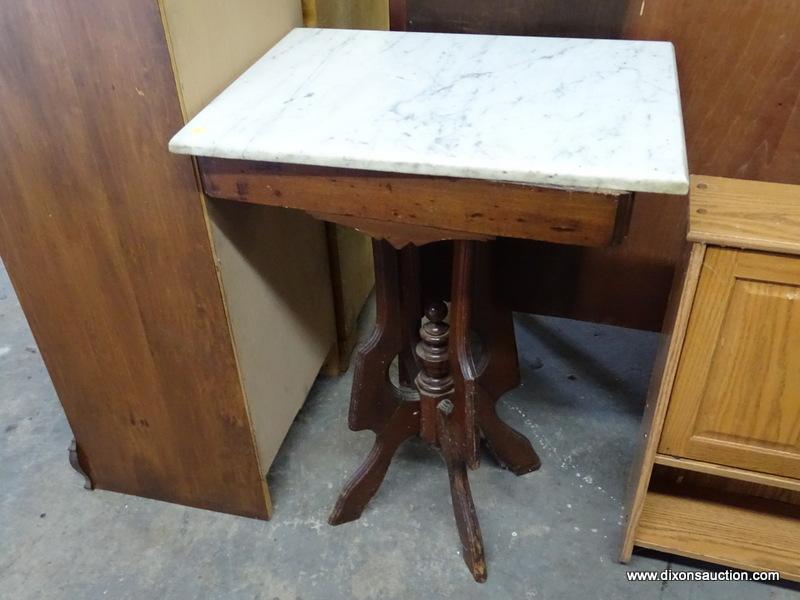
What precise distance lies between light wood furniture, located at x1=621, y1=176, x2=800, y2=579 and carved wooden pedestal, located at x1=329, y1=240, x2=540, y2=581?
11.6 inches

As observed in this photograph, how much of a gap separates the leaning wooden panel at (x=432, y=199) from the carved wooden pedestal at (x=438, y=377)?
179mm

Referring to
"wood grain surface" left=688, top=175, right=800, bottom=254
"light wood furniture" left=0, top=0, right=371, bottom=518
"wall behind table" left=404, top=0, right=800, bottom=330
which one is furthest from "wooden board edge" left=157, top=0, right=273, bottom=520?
"wood grain surface" left=688, top=175, right=800, bottom=254

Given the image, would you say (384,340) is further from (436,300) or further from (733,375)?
(733,375)

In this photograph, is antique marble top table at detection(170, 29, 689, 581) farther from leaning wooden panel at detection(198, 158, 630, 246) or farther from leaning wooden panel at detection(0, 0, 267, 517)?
leaning wooden panel at detection(0, 0, 267, 517)

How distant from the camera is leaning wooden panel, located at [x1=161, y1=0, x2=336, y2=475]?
97cm

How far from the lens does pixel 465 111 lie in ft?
3.14

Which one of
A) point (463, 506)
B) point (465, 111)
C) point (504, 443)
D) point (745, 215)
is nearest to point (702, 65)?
point (745, 215)

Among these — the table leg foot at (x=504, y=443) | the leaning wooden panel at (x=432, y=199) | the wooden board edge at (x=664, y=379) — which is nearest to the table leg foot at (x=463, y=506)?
the table leg foot at (x=504, y=443)

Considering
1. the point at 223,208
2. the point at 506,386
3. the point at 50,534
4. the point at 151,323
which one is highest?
the point at 223,208

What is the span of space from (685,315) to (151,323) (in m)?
0.86

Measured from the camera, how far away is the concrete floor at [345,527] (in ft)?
4.25

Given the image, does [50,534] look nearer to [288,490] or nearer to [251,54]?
[288,490]

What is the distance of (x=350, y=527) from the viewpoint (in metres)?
1.40

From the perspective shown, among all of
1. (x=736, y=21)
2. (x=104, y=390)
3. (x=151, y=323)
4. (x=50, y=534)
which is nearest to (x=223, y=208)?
(x=151, y=323)
